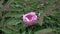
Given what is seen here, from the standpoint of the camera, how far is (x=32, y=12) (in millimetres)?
1237

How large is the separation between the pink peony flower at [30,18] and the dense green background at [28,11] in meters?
0.03

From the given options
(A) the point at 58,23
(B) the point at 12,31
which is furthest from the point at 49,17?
(B) the point at 12,31

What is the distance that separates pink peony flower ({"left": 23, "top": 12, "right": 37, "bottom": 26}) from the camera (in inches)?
47.5

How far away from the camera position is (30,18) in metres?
1.23

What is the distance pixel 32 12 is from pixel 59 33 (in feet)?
0.75

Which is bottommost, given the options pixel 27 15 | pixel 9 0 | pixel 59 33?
pixel 59 33

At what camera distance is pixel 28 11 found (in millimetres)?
1290

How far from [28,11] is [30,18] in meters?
0.08

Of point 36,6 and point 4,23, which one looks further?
point 36,6

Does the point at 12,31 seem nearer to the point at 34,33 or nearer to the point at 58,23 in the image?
the point at 34,33

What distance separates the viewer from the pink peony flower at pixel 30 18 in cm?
121

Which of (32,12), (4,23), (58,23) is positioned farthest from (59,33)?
(4,23)

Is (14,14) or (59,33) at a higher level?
(14,14)

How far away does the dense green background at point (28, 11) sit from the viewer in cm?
118
